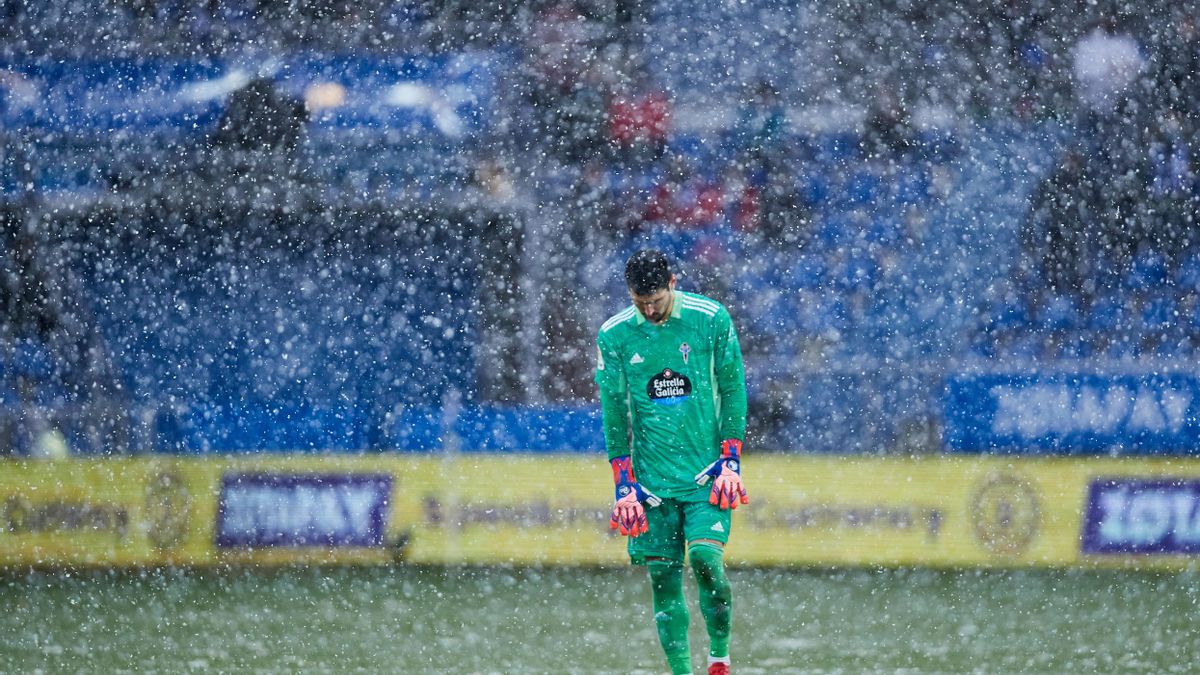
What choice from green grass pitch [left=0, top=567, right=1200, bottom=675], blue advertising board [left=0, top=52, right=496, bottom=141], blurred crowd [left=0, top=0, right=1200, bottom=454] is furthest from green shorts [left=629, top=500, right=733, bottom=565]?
blue advertising board [left=0, top=52, right=496, bottom=141]

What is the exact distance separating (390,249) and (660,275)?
392 inches

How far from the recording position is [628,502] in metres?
4.98

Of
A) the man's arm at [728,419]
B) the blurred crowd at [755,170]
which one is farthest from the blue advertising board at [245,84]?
the man's arm at [728,419]

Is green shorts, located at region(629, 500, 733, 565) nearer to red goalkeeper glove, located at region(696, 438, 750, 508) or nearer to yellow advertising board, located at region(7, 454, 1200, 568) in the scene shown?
red goalkeeper glove, located at region(696, 438, 750, 508)

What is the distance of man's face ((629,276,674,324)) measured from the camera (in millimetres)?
4754

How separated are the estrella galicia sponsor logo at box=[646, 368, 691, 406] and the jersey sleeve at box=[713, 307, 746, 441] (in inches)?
5.1

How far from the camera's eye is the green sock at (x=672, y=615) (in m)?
5.02

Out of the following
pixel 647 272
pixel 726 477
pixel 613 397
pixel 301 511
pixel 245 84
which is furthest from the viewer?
pixel 245 84

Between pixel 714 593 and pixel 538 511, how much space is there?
394 cm

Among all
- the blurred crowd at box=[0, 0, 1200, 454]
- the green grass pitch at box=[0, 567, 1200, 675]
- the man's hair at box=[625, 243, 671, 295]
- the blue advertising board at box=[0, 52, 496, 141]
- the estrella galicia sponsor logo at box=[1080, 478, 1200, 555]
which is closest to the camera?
the man's hair at box=[625, 243, 671, 295]

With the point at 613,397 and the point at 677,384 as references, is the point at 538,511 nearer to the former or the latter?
the point at 613,397

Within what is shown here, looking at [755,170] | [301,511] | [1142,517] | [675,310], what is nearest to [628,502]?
[675,310]

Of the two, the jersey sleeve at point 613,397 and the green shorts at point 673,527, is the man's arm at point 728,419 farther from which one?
the jersey sleeve at point 613,397

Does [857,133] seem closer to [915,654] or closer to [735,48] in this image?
[735,48]
